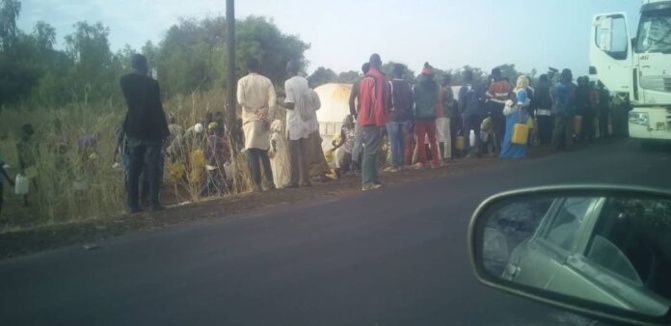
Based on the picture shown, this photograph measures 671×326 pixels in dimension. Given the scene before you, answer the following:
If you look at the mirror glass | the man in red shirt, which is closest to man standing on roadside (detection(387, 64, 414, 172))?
the man in red shirt

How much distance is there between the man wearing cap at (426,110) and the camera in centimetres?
1172

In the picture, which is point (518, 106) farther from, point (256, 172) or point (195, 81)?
point (195, 81)

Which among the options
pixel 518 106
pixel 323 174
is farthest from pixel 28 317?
pixel 518 106

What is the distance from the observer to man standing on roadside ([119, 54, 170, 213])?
798cm

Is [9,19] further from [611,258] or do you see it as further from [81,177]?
[611,258]

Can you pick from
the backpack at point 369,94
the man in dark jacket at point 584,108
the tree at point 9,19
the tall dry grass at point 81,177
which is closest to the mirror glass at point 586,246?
the tall dry grass at point 81,177

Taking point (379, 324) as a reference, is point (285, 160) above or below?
above

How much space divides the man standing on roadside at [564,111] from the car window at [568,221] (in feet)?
42.3

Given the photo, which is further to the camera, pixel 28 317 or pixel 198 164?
pixel 198 164

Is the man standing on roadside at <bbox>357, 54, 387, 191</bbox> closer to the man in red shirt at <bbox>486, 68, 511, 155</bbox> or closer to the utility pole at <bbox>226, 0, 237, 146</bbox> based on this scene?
the utility pole at <bbox>226, 0, 237, 146</bbox>

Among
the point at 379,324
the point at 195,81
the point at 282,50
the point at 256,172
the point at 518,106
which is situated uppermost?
the point at 282,50

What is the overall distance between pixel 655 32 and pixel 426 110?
22.0ft

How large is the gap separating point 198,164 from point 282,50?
102 feet

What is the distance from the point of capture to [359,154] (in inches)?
478
